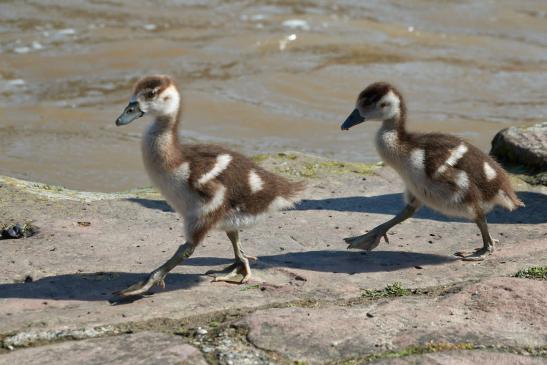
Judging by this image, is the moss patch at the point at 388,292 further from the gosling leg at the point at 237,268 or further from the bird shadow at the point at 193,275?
the gosling leg at the point at 237,268

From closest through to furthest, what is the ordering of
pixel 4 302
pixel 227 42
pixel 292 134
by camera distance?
pixel 4 302, pixel 292 134, pixel 227 42

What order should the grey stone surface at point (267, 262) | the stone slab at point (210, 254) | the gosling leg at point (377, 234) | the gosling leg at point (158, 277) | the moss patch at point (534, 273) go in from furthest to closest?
1. the gosling leg at point (377, 234)
2. the moss patch at point (534, 273)
3. the gosling leg at point (158, 277)
4. the stone slab at point (210, 254)
5. the grey stone surface at point (267, 262)

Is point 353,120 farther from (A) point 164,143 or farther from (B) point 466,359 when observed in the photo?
(B) point 466,359

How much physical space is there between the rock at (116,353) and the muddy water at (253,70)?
6.57 meters

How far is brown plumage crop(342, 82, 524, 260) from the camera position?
265 inches

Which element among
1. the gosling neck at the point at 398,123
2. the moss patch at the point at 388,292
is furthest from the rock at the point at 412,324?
the gosling neck at the point at 398,123

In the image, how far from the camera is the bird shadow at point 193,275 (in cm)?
555

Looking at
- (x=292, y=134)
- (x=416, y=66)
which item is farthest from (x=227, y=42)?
(x=292, y=134)

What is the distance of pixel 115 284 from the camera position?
5.79m

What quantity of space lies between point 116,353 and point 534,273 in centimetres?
272

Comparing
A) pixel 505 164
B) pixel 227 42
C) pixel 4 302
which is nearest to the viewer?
pixel 4 302

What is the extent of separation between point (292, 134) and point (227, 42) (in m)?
5.22

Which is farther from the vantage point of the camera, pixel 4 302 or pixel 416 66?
pixel 416 66

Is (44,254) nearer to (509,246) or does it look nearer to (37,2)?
(509,246)
